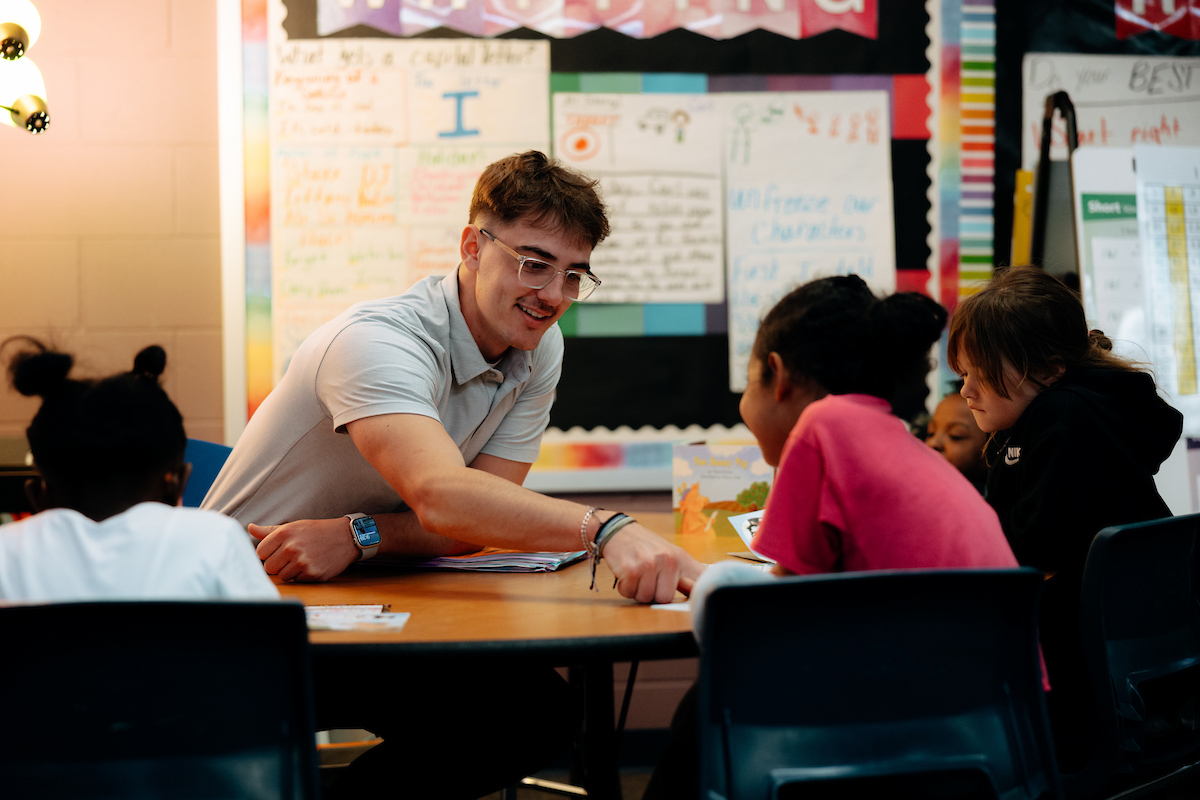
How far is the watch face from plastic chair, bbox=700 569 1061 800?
0.72m

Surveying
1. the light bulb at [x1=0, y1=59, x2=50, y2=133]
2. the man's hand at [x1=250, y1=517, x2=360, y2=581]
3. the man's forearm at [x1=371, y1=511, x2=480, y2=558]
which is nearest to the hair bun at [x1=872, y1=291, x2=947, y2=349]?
the man's forearm at [x1=371, y1=511, x2=480, y2=558]

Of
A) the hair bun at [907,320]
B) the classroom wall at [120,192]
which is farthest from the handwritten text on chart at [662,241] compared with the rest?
the hair bun at [907,320]

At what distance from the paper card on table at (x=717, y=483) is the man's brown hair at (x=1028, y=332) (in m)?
0.50

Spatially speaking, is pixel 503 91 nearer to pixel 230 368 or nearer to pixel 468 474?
pixel 230 368

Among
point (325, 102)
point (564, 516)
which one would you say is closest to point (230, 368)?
point (325, 102)

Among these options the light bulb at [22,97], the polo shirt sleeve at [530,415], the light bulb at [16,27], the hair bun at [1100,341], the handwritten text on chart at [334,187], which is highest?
the light bulb at [16,27]

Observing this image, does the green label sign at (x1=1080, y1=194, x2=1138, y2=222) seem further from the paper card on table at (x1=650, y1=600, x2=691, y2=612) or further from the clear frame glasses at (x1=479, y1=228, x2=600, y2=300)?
the paper card on table at (x1=650, y1=600, x2=691, y2=612)

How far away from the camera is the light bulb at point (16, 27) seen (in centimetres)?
210

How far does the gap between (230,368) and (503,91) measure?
1.21 m

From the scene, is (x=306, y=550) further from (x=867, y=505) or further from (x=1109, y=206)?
(x=1109, y=206)

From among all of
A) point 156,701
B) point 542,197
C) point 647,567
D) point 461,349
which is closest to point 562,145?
point 542,197

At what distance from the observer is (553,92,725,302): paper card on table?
269 cm

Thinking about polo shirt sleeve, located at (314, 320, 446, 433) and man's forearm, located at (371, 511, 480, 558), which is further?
→ man's forearm, located at (371, 511, 480, 558)

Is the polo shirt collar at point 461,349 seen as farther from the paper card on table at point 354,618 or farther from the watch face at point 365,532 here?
the paper card on table at point 354,618
